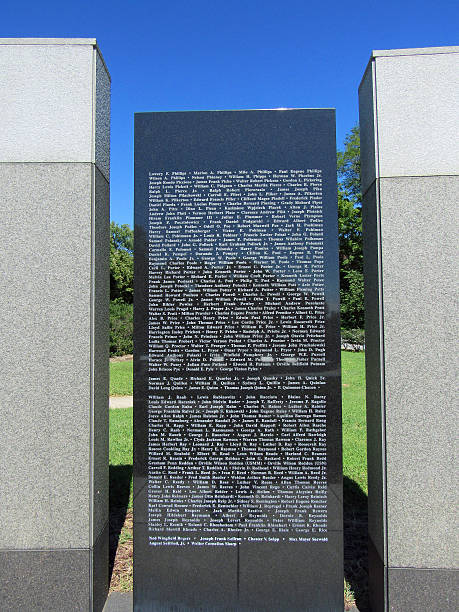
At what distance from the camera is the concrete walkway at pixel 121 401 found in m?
12.1

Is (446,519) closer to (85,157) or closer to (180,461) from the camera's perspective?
(180,461)

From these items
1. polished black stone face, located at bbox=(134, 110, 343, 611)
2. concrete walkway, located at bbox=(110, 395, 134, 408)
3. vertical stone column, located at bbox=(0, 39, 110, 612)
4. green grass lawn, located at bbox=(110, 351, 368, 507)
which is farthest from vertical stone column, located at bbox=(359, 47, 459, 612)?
concrete walkway, located at bbox=(110, 395, 134, 408)

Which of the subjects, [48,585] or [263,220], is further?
[263,220]

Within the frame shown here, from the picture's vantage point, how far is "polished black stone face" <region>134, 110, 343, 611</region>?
341 cm

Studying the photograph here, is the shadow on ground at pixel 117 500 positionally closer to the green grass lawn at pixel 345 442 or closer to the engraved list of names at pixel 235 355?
the green grass lawn at pixel 345 442

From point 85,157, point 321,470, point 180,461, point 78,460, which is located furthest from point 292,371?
point 85,157

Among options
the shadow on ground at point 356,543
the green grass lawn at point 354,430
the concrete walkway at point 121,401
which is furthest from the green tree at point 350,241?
the shadow on ground at point 356,543

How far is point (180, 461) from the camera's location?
349 centimetres

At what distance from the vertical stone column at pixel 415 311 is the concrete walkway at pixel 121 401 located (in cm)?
970

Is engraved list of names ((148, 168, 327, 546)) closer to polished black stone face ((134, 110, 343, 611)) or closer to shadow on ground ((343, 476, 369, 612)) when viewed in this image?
polished black stone face ((134, 110, 343, 611))

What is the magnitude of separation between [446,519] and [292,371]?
159 centimetres

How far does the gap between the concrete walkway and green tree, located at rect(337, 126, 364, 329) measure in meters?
21.5

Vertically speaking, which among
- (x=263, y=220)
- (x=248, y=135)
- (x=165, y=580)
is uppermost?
(x=248, y=135)

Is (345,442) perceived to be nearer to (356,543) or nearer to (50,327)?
(356,543)
